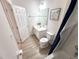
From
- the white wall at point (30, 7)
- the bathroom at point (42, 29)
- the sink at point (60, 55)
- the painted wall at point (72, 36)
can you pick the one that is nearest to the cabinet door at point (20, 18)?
the bathroom at point (42, 29)

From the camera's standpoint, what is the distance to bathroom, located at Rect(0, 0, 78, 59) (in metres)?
1.05

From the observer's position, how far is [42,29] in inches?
132

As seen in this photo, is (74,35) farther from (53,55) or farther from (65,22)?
(53,55)

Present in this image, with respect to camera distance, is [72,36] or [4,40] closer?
[72,36]

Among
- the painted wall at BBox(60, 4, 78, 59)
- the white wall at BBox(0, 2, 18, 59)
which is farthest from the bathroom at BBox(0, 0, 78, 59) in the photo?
the white wall at BBox(0, 2, 18, 59)

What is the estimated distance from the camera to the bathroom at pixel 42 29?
1.05 meters

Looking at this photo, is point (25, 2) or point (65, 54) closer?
point (65, 54)

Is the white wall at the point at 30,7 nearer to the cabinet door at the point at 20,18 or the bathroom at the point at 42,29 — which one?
the bathroom at the point at 42,29

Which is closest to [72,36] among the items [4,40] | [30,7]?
[4,40]

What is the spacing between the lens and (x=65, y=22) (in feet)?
3.30

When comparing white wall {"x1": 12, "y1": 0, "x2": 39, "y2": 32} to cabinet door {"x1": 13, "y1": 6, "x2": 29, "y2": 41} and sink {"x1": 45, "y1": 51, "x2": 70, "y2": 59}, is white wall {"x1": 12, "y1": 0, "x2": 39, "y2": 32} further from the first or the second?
sink {"x1": 45, "y1": 51, "x2": 70, "y2": 59}

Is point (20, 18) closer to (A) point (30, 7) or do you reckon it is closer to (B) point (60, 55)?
(A) point (30, 7)

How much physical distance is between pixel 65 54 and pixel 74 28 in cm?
57

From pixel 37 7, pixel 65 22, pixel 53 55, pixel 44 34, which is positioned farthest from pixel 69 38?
pixel 37 7
